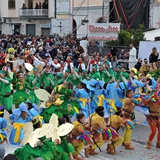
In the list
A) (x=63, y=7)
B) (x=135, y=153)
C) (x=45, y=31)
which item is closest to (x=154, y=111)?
(x=135, y=153)

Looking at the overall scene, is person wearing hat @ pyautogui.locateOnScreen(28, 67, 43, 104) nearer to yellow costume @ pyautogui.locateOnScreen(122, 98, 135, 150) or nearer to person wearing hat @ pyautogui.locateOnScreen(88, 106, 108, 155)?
yellow costume @ pyautogui.locateOnScreen(122, 98, 135, 150)

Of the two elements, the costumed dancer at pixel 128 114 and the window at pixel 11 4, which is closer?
the costumed dancer at pixel 128 114

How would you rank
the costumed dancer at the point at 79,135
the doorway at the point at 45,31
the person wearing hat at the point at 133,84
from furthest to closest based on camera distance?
the doorway at the point at 45,31 < the person wearing hat at the point at 133,84 < the costumed dancer at the point at 79,135

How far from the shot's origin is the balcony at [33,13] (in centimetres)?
4522

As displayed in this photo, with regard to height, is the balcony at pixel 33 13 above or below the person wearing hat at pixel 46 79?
above

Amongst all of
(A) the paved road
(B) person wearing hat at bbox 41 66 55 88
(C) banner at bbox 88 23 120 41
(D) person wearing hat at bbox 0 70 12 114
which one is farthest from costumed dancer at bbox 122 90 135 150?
(C) banner at bbox 88 23 120 41

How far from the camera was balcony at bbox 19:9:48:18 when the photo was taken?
45219 millimetres

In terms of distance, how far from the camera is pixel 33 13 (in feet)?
152

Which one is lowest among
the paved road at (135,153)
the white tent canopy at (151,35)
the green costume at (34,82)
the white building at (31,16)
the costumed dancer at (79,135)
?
the paved road at (135,153)

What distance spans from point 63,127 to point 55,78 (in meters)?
6.44

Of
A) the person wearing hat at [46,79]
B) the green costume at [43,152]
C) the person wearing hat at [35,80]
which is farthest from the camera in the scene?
the person wearing hat at [46,79]

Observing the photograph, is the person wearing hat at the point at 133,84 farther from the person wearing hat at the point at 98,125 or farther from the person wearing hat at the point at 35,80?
the person wearing hat at the point at 98,125

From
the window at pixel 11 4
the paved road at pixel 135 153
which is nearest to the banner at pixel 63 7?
the window at pixel 11 4

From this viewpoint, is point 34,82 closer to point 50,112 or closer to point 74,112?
Result: point 74,112
